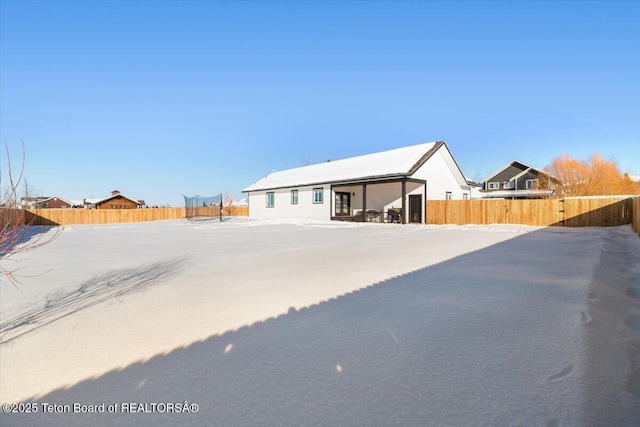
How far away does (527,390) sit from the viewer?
7.06ft

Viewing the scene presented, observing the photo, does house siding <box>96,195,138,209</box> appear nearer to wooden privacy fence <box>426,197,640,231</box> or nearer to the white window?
the white window

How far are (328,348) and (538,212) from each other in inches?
759

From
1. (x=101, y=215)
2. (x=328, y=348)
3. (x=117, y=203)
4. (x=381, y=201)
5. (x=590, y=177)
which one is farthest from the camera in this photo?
(x=117, y=203)

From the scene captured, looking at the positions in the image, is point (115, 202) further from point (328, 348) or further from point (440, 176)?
point (328, 348)

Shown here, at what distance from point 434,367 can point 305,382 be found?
3.28 feet

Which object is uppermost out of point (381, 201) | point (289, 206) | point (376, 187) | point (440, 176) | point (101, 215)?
point (440, 176)

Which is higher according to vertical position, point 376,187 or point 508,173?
point 508,173

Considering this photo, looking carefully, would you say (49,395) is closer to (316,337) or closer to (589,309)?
(316,337)

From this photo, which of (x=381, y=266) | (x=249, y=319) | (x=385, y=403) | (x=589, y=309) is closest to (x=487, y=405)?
(x=385, y=403)

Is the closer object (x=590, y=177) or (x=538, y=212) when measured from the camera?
(x=538, y=212)

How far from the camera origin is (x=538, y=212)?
17.8 meters

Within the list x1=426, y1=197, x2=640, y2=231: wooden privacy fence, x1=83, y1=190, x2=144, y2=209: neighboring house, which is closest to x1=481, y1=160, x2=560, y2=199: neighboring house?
x1=426, y1=197, x2=640, y2=231: wooden privacy fence

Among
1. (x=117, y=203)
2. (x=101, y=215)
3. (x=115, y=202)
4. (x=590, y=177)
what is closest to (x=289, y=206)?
(x=101, y=215)

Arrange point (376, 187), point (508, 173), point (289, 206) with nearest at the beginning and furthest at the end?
1. point (376, 187)
2. point (289, 206)
3. point (508, 173)
